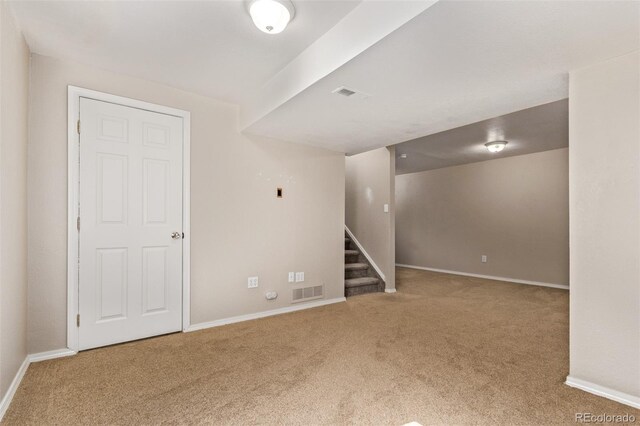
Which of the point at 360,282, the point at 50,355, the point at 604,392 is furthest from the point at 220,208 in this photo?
the point at 604,392

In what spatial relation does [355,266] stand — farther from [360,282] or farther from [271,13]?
[271,13]

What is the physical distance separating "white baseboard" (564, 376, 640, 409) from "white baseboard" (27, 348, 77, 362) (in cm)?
358

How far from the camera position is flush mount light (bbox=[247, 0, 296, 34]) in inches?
70.5

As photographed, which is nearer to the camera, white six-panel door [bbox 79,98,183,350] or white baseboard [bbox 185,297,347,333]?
white six-panel door [bbox 79,98,183,350]

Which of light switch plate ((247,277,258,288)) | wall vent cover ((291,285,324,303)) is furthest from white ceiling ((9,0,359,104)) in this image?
wall vent cover ((291,285,324,303))

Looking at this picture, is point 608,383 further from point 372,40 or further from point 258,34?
point 258,34

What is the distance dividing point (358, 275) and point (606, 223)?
3492mm

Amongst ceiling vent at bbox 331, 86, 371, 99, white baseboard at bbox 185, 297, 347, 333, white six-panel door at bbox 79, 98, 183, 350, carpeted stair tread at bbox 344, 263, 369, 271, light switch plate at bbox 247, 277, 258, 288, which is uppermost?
ceiling vent at bbox 331, 86, 371, 99

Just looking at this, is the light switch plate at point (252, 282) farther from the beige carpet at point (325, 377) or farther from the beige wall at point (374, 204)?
the beige wall at point (374, 204)

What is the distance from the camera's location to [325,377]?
7.01ft

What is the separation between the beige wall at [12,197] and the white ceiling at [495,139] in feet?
14.3

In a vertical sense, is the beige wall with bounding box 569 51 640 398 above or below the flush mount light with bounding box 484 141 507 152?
below

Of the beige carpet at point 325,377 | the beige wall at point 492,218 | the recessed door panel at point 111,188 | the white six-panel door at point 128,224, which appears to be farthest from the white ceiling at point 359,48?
the beige wall at point 492,218

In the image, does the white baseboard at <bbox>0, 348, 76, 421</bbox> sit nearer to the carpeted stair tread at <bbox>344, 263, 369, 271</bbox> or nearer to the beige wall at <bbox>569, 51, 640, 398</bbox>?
the beige wall at <bbox>569, 51, 640, 398</bbox>
